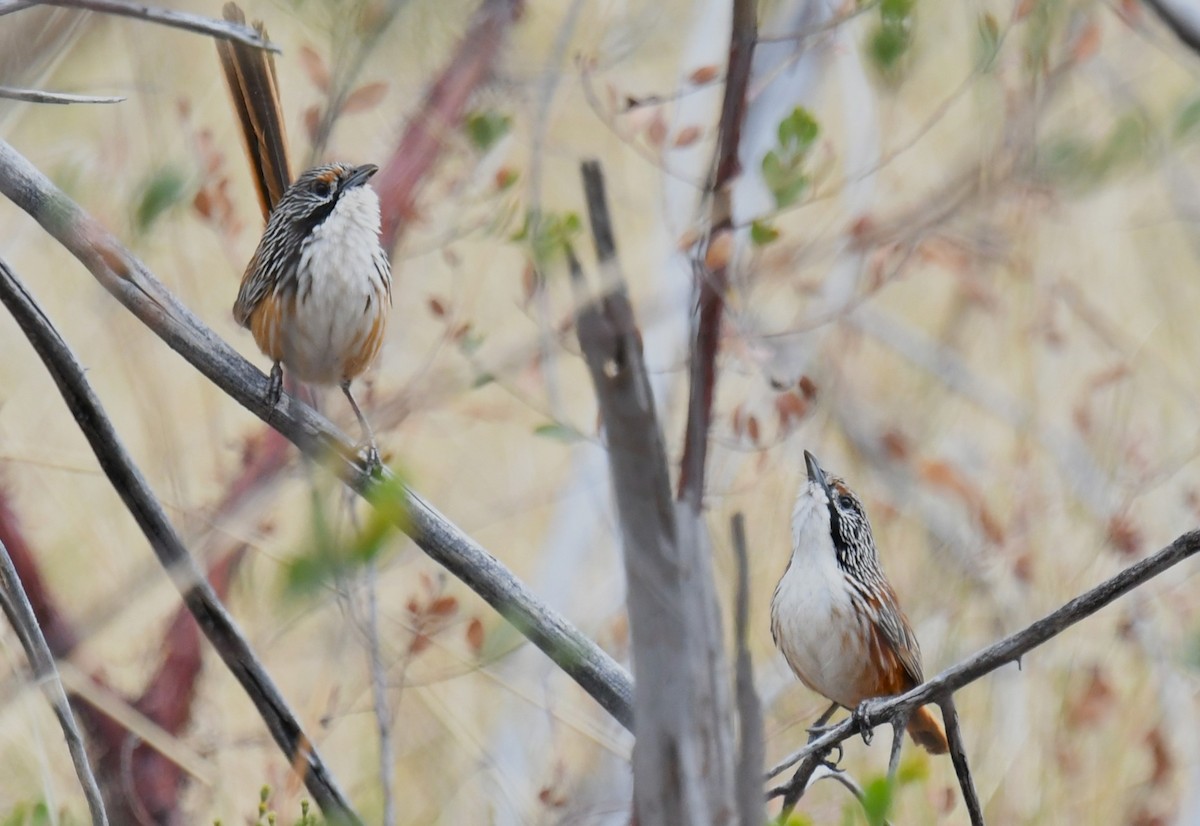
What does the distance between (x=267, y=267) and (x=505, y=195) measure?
1.11 metres

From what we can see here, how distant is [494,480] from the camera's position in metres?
6.06

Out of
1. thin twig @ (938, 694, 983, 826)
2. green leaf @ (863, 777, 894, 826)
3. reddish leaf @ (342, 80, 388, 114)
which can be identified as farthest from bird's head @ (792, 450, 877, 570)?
green leaf @ (863, 777, 894, 826)

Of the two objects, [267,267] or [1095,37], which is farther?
[1095,37]

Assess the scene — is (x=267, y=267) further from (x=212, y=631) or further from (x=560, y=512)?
(x=560, y=512)

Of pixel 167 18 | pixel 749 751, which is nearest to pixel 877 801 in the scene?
pixel 749 751

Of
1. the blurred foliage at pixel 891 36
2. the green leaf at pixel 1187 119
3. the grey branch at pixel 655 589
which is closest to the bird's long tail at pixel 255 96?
the blurred foliage at pixel 891 36

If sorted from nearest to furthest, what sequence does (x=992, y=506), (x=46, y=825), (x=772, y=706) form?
(x=46, y=825), (x=772, y=706), (x=992, y=506)

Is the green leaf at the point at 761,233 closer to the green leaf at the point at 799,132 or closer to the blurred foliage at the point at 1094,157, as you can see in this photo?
the green leaf at the point at 799,132

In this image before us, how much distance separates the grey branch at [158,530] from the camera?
1666 millimetres

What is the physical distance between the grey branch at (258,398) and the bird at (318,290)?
1.09 metres

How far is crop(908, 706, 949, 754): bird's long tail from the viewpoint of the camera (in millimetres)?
3418

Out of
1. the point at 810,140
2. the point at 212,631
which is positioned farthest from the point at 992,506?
the point at 212,631

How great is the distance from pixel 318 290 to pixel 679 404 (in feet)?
5.47

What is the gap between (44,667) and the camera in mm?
1680
